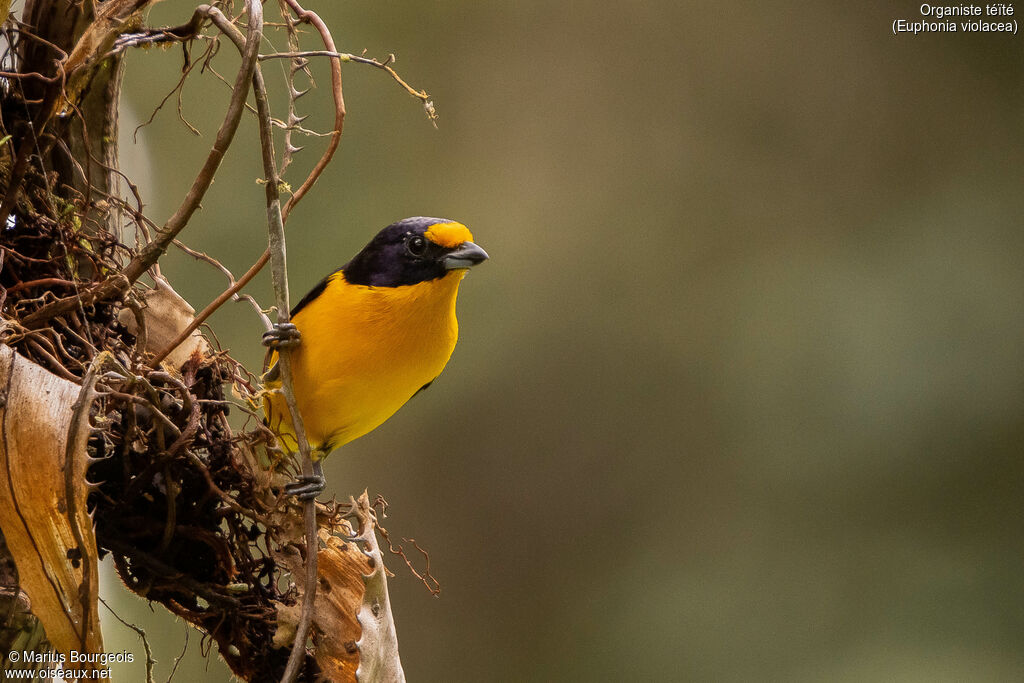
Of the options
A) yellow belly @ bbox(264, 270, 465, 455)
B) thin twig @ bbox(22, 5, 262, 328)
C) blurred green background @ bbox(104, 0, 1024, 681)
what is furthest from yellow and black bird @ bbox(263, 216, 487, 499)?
blurred green background @ bbox(104, 0, 1024, 681)

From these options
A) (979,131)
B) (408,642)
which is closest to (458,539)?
(408,642)

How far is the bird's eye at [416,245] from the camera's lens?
8.15 ft

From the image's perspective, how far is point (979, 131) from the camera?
6.39 metres

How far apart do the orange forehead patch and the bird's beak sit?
2cm

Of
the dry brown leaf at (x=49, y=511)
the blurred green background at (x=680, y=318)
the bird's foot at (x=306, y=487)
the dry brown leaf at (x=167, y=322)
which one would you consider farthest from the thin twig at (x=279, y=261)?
the blurred green background at (x=680, y=318)

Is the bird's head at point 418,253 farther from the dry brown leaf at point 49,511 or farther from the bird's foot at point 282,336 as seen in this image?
the dry brown leaf at point 49,511

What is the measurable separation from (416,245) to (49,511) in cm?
124

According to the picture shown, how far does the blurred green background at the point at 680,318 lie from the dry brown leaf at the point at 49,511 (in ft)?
14.1

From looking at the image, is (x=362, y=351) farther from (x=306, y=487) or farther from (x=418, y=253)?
(x=306, y=487)

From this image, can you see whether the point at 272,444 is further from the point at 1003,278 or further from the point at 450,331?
the point at 1003,278

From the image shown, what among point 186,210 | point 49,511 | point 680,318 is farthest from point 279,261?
point 680,318

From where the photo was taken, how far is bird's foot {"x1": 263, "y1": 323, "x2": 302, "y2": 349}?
189cm

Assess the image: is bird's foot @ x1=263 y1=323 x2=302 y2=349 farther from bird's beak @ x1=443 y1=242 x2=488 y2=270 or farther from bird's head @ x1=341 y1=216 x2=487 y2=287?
bird's beak @ x1=443 y1=242 x2=488 y2=270

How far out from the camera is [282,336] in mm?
1914
